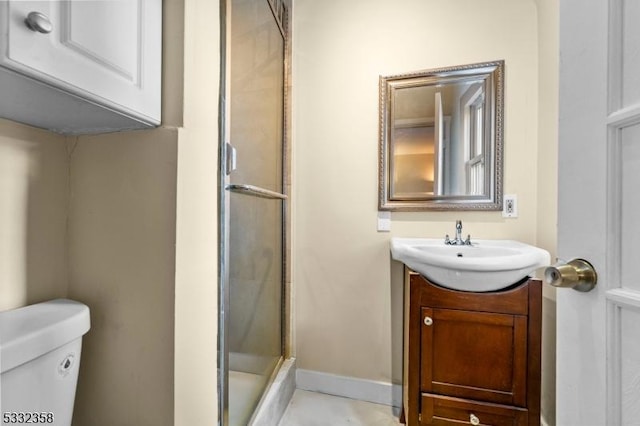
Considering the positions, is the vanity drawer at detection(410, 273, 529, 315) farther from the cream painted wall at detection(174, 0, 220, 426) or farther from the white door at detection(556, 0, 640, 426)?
the cream painted wall at detection(174, 0, 220, 426)

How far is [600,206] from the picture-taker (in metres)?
0.46

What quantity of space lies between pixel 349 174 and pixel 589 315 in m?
1.30

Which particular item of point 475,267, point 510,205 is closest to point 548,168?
point 510,205

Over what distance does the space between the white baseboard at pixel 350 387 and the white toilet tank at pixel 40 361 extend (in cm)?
127

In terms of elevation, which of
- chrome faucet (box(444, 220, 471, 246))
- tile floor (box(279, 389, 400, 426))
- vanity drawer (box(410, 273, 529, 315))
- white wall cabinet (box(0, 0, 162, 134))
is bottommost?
tile floor (box(279, 389, 400, 426))

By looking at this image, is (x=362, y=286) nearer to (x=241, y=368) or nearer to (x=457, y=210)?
(x=457, y=210)

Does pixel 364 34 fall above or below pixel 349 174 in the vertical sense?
above

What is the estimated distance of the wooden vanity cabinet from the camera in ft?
3.60

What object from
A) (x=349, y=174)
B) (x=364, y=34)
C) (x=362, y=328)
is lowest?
(x=362, y=328)

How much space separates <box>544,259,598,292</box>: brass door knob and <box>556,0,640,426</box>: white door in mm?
10

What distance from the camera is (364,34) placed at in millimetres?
1661

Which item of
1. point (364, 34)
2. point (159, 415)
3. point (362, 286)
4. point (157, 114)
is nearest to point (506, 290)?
Result: point (362, 286)

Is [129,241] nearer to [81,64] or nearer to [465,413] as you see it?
[81,64]

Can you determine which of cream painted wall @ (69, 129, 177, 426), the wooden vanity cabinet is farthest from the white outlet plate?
cream painted wall @ (69, 129, 177, 426)
